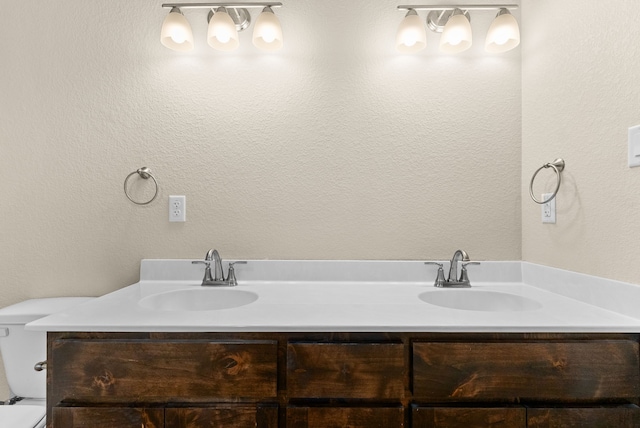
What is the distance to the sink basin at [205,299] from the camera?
1.41 metres

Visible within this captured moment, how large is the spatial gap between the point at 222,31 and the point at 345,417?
145cm

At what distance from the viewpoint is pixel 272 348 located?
968 mm

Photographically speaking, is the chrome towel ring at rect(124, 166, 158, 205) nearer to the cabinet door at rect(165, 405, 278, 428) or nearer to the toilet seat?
the toilet seat

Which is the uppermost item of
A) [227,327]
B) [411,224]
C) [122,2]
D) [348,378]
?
[122,2]

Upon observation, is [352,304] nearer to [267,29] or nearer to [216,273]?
[216,273]

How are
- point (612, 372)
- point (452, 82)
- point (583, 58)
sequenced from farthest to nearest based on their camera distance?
point (452, 82)
point (583, 58)
point (612, 372)

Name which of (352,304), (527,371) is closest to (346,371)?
(352,304)

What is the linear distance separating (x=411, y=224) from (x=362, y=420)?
33.2 inches

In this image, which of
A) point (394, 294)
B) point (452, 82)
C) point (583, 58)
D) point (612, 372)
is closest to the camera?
point (612, 372)

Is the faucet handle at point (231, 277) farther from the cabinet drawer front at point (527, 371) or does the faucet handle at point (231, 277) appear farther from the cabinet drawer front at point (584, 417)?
the cabinet drawer front at point (584, 417)

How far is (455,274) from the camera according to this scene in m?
1.47

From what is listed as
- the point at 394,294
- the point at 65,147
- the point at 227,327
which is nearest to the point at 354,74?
the point at 394,294

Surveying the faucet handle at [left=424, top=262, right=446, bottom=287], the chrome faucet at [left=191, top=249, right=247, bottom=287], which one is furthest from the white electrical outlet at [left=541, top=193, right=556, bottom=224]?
the chrome faucet at [left=191, top=249, right=247, bottom=287]

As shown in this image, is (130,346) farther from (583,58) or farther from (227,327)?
(583,58)
